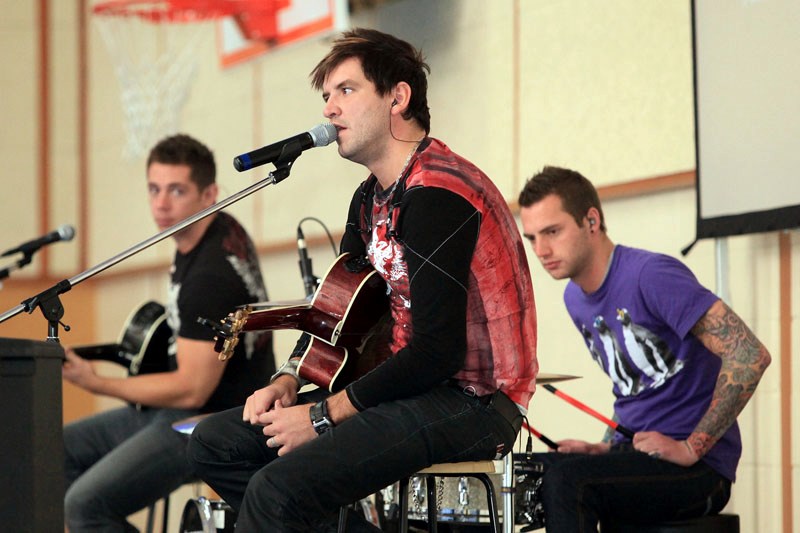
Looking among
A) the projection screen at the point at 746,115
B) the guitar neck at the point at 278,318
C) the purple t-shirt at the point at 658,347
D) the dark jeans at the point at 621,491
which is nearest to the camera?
the guitar neck at the point at 278,318

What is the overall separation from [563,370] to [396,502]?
Answer: 127 centimetres

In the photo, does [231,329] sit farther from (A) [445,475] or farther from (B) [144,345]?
(B) [144,345]

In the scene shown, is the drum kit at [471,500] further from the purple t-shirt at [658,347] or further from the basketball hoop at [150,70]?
the basketball hoop at [150,70]

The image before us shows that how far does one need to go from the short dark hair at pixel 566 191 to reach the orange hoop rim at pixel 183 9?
8.44 feet

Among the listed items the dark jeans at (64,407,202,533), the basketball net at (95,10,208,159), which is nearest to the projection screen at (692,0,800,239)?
the dark jeans at (64,407,202,533)

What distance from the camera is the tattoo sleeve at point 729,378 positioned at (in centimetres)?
249

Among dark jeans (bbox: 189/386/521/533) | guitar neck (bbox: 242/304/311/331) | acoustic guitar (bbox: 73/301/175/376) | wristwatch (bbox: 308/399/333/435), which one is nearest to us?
dark jeans (bbox: 189/386/521/533)

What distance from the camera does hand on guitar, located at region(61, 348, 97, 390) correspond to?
3209mm

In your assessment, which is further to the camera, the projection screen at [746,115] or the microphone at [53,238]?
the projection screen at [746,115]

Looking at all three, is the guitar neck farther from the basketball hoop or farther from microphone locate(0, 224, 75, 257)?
the basketball hoop

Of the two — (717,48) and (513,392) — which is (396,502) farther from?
(717,48)

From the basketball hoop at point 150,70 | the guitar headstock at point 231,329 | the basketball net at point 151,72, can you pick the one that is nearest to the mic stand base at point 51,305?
the guitar headstock at point 231,329

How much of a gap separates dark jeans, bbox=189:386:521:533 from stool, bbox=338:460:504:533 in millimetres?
20

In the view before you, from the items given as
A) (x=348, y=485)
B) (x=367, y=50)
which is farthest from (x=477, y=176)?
(x=348, y=485)
